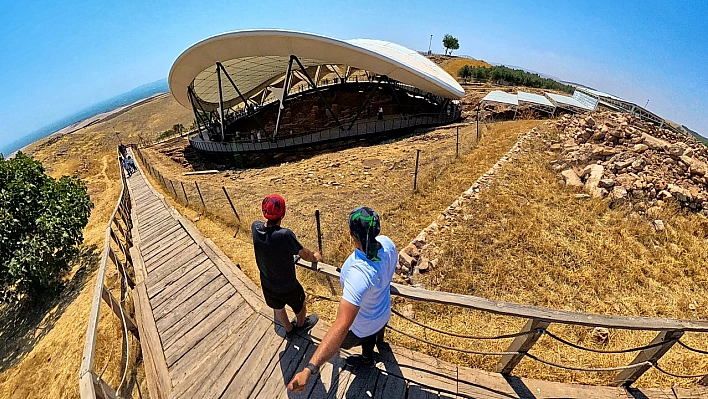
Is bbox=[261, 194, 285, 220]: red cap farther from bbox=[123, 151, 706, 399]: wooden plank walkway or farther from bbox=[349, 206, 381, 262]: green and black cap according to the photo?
bbox=[123, 151, 706, 399]: wooden plank walkway

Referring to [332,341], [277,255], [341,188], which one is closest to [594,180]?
[341,188]

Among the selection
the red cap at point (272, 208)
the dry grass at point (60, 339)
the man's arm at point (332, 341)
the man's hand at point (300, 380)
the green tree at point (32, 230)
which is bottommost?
the dry grass at point (60, 339)

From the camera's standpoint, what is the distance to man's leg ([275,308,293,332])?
147 inches

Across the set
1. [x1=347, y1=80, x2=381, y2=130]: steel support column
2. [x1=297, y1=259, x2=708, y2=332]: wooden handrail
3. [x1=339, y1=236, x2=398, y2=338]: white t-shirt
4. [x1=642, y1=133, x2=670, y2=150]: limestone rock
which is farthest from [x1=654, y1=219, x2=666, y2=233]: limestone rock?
[x1=347, y1=80, x2=381, y2=130]: steel support column

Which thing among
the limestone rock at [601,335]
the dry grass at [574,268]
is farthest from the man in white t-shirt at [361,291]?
the limestone rock at [601,335]

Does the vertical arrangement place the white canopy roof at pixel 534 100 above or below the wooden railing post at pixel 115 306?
above

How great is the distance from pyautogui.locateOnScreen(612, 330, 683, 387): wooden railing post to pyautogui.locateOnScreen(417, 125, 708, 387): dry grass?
0.70 meters

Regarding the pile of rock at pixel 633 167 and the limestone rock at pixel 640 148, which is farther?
the limestone rock at pixel 640 148

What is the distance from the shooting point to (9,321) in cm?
1109

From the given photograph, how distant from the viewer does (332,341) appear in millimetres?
2027

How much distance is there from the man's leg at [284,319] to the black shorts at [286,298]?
0.07 metres

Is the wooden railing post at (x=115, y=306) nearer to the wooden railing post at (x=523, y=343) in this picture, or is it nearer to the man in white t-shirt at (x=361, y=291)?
the man in white t-shirt at (x=361, y=291)

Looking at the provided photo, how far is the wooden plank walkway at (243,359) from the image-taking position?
3184 millimetres

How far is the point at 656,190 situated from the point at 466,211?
4.76 metres
